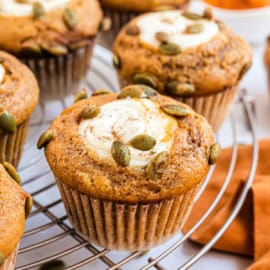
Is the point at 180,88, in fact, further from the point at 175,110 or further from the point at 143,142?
the point at 143,142

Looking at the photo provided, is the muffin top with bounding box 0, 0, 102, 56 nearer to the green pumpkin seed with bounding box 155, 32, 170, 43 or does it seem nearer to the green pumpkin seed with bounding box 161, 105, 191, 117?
the green pumpkin seed with bounding box 155, 32, 170, 43

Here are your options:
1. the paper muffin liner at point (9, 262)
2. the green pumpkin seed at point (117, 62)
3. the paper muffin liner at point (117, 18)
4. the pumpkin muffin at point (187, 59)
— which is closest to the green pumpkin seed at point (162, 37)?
the pumpkin muffin at point (187, 59)

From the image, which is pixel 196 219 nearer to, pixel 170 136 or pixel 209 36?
pixel 170 136

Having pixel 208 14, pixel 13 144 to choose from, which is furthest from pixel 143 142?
pixel 208 14

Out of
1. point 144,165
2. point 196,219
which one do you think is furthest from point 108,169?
point 196,219

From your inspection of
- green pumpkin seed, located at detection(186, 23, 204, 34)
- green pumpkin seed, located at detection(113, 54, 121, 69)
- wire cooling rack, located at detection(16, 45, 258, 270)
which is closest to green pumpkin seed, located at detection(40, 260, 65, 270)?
wire cooling rack, located at detection(16, 45, 258, 270)

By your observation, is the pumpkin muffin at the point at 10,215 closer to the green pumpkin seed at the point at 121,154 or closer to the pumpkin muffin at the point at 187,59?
the green pumpkin seed at the point at 121,154
